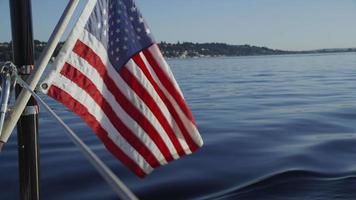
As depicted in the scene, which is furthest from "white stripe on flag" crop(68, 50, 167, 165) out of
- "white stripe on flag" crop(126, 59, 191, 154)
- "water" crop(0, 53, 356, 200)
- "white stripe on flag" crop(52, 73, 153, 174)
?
"water" crop(0, 53, 356, 200)

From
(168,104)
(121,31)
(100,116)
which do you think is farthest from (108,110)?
(121,31)

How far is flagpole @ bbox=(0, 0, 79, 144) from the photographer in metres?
3.05

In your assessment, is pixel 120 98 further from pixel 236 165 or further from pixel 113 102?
pixel 236 165

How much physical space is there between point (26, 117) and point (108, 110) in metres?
0.68

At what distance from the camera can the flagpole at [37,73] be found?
120 inches

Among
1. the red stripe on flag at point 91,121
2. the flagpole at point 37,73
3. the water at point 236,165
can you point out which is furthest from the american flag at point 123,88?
the water at point 236,165

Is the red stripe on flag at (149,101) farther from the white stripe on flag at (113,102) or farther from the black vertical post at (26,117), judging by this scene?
the black vertical post at (26,117)

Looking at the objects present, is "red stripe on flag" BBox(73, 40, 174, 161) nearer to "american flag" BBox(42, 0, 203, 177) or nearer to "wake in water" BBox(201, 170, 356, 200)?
"american flag" BBox(42, 0, 203, 177)

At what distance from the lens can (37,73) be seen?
10.1 ft

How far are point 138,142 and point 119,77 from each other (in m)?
0.60

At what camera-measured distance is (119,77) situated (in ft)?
12.4

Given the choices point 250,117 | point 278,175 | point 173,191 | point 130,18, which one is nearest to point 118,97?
point 130,18

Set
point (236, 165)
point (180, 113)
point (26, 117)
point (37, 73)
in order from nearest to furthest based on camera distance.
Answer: point (37, 73) → point (26, 117) → point (180, 113) → point (236, 165)

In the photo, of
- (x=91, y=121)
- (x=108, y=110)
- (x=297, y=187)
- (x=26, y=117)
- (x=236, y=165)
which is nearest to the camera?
(x=26, y=117)
